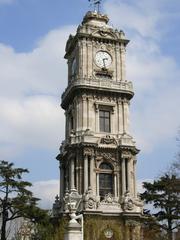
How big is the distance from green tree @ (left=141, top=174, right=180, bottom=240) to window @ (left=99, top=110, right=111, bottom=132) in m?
8.52

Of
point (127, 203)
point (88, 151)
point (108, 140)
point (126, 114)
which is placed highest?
point (126, 114)

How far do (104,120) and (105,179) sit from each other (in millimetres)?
7015

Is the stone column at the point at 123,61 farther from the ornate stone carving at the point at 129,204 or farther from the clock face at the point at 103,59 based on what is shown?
the ornate stone carving at the point at 129,204

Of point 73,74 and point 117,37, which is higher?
point 117,37

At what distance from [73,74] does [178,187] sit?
28288 millimetres

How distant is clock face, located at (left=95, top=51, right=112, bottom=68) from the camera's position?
206 ft

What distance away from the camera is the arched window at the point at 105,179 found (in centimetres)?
5759

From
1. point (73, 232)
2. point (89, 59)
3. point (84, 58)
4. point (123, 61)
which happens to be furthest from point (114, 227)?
point (73, 232)

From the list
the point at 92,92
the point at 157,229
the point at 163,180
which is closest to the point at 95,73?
the point at 92,92

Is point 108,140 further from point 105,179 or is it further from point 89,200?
point 89,200

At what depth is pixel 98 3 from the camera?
6950 centimetres

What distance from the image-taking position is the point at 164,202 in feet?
172

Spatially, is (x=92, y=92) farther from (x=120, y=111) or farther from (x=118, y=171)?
(x=118, y=171)

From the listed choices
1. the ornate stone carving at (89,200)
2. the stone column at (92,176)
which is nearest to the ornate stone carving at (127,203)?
the ornate stone carving at (89,200)
